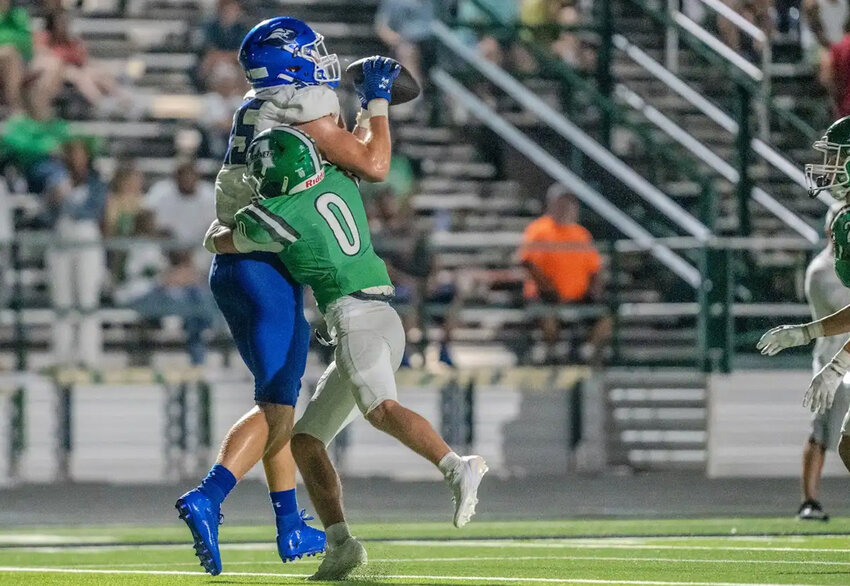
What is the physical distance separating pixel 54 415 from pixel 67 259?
47.1 inches

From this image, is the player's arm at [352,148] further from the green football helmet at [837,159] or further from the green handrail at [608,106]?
the green handrail at [608,106]

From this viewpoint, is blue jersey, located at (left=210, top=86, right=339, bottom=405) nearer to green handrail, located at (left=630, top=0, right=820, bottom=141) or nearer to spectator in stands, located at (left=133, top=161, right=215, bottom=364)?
spectator in stands, located at (left=133, top=161, right=215, bottom=364)

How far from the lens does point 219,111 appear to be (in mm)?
17703

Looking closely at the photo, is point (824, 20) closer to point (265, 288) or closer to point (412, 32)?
point (412, 32)

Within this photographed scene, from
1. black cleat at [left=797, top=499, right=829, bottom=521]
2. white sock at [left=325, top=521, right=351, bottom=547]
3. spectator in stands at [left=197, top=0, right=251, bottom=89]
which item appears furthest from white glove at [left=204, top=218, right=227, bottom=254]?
spectator in stands at [left=197, top=0, right=251, bottom=89]

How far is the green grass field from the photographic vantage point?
830cm

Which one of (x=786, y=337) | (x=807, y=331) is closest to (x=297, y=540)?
(x=786, y=337)

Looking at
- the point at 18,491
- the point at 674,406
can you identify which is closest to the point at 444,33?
the point at 674,406

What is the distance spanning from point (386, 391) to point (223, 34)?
36.8 ft

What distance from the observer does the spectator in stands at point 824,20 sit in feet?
63.7

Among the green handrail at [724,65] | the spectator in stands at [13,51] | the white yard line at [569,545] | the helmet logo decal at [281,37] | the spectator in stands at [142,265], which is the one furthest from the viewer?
the green handrail at [724,65]

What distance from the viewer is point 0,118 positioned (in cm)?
1755

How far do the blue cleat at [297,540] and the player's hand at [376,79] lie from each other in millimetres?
1685

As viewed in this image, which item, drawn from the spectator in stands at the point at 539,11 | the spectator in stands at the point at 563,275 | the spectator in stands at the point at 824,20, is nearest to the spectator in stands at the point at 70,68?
the spectator in stands at the point at 539,11
